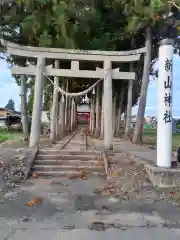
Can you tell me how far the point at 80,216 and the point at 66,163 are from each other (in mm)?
3921

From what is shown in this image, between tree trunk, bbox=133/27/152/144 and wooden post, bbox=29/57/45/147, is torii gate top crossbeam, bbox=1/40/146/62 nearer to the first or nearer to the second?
wooden post, bbox=29/57/45/147

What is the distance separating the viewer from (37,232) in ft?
15.9

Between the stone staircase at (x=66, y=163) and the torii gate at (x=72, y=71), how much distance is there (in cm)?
149

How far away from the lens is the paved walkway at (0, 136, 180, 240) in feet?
15.8

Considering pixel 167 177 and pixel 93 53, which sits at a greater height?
pixel 93 53

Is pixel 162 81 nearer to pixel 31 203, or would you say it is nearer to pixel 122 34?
pixel 31 203

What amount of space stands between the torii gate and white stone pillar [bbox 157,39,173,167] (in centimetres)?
339

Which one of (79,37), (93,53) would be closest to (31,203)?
(93,53)

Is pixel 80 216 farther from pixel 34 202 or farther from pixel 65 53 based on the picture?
pixel 65 53

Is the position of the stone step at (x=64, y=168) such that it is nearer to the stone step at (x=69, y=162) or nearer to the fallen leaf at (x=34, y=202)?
the stone step at (x=69, y=162)

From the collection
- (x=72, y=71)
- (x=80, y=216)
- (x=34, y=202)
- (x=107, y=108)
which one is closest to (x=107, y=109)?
(x=107, y=108)

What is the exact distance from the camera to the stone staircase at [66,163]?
8980 millimetres

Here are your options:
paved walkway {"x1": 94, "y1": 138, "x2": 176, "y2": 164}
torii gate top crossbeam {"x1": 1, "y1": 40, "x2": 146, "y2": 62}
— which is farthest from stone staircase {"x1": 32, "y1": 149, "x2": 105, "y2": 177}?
torii gate top crossbeam {"x1": 1, "y1": 40, "x2": 146, "y2": 62}

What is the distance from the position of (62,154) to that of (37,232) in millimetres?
5166
